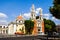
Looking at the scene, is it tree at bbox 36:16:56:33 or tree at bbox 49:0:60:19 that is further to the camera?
tree at bbox 36:16:56:33

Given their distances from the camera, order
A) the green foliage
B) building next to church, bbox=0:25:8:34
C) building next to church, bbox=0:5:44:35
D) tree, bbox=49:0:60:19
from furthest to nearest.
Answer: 1. building next to church, bbox=0:25:8:34
2. the green foliage
3. building next to church, bbox=0:5:44:35
4. tree, bbox=49:0:60:19

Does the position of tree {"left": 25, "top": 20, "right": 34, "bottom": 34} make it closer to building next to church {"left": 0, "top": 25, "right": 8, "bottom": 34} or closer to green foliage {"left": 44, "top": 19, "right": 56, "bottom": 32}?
green foliage {"left": 44, "top": 19, "right": 56, "bottom": 32}

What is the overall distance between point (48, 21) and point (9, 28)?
73.9ft

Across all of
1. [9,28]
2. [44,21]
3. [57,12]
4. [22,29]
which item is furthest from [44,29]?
[57,12]

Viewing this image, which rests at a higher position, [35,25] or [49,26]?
[35,25]

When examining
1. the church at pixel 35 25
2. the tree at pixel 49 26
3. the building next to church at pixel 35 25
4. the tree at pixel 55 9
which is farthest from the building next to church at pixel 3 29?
the tree at pixel 55 9

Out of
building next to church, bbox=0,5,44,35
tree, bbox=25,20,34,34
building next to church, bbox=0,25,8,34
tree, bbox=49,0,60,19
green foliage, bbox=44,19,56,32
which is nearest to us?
tree, bbox=49,0,60,19

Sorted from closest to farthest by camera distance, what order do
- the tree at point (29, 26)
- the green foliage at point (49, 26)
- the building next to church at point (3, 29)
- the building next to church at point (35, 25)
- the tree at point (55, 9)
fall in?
the tree at point (55, 9) < the tree at point (29, 26) < the building next to church at point (35, 25) < the green foliage at point (49, 26) < the building next to church at point (3, 29)

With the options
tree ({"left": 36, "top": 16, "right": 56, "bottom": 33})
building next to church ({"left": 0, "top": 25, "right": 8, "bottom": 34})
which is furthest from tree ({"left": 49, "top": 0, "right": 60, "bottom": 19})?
building next to church ({"left": 0, "top": 25, "right": 8, "bottom": 34})

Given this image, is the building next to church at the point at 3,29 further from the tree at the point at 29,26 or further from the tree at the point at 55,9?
the tree at the point at 55,9

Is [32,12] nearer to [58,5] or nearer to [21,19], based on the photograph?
[21,19]

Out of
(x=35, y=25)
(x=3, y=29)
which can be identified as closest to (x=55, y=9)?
(x=35, y=25)

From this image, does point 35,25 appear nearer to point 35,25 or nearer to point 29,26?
point 35,25

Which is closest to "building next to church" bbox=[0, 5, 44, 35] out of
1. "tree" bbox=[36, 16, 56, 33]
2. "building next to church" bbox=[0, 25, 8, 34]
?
"tree" bbox=[36, 16, 56, 33]
